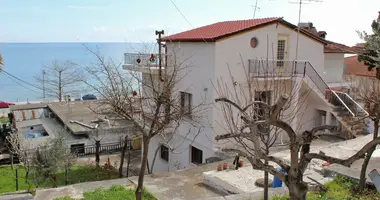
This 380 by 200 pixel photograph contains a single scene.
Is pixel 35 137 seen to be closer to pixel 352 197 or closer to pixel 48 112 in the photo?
pixel 48 112

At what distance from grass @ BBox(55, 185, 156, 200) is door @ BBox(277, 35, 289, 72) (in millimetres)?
11135

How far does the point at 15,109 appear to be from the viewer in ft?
112

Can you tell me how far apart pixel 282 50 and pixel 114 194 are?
1263cm

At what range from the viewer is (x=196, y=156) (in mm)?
19531

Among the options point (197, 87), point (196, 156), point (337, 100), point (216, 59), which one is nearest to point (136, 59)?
point (197, 87)

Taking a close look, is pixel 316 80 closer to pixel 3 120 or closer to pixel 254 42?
pixel 254 42

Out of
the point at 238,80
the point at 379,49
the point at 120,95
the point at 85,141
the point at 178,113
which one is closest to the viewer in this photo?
the point at 379,49

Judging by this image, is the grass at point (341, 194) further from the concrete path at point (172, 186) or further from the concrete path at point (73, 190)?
the concrete path at point (73, 190)

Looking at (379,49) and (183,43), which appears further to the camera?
(183,43)

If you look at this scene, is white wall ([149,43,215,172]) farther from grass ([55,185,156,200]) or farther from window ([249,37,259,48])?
grass ([55,185,156,200])

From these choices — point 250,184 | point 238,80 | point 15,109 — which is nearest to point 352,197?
point 250,184

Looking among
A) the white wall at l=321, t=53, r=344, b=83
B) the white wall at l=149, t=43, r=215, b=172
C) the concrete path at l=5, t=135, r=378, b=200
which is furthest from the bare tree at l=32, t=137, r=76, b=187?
the white wall at l=321, t=53, r=344, b=83

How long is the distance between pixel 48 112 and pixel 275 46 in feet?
79.5

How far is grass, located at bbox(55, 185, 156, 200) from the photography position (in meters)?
10.4
